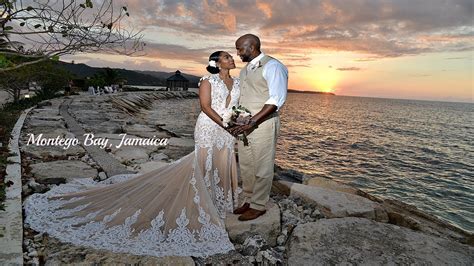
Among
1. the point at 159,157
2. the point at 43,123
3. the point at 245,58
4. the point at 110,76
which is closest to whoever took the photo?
the point at 245,58

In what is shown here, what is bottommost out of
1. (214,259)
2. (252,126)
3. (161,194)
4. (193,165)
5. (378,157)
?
(378,157)

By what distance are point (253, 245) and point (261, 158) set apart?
40.2 inches

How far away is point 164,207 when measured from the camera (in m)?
3.82

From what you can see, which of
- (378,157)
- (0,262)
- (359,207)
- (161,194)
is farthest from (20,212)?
(378,157)

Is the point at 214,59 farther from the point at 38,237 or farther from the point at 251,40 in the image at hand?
the point at 38,237

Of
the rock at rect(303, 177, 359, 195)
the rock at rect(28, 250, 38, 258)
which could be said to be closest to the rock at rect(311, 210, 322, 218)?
the rock at rect(303, 177, 359, 195)

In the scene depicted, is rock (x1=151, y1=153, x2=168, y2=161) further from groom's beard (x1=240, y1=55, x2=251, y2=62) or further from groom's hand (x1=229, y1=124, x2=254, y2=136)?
groom's beard (x1=240, y1=55, x2=251, y2=62)

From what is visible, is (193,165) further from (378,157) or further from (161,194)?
(378,157)

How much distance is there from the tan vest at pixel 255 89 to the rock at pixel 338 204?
2.15 m

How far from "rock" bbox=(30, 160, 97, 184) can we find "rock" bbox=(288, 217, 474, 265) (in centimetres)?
407

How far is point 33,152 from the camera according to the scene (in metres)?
6.80

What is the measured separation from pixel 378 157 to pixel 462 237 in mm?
14407

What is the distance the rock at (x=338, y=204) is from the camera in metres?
4.64

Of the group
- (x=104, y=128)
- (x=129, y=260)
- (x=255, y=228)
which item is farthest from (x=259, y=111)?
(x=104, y=128)
